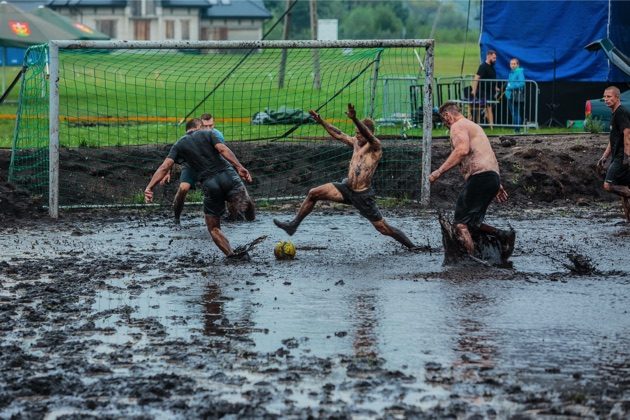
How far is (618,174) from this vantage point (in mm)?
16281

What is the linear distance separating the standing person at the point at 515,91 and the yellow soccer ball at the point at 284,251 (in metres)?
12.8

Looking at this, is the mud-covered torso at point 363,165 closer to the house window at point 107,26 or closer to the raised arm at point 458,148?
the raised arm at point 458,148

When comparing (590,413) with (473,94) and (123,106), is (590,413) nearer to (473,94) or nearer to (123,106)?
(473,94)

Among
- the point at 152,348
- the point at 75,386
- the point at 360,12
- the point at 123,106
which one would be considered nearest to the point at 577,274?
the point at 152,348

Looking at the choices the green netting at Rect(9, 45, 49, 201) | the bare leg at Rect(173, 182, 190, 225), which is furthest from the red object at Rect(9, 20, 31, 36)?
the bare leg at Rect(173, 182, 190, 225)

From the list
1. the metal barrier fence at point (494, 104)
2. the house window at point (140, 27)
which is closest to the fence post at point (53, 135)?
the metal barrier fence at point (494, 104)

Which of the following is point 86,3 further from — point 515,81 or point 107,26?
point 515,81

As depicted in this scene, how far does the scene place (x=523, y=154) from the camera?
20906mm

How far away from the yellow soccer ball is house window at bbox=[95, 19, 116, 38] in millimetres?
67534

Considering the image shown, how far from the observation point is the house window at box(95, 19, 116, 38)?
260 feet

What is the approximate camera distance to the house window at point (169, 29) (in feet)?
257

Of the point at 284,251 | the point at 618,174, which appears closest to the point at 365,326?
the point at 284,251

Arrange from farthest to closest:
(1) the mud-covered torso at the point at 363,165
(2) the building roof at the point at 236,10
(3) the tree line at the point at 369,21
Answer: (2) the building roof at the point at 236,10
(3) the tree line at the point at 369,21
(1) the mud-covered torso at the point at 363,165

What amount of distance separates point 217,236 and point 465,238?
275cm
